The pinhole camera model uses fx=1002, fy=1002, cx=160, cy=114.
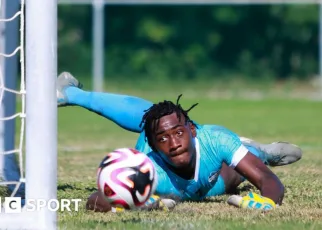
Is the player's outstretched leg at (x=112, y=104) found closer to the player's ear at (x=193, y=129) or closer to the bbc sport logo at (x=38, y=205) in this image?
the player's ear at (x=193, y=129)

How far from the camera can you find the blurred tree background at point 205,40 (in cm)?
3550

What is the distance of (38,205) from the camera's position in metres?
5.59

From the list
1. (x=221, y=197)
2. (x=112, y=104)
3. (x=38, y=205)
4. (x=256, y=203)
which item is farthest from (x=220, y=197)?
(x=38, y=205)

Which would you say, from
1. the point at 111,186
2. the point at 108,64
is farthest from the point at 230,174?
the point at 108,64

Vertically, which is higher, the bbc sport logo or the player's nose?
the player's nose

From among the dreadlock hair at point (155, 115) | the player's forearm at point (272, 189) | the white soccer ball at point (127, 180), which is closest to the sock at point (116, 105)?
the dreadlock hair at point (155, 115)

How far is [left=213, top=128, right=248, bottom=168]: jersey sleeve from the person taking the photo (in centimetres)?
695

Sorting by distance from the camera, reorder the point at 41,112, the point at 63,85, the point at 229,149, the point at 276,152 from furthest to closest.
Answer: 1. the point at 276,152
2. the point at 63,85
3. the point at 229,149
4. the point at 41,112

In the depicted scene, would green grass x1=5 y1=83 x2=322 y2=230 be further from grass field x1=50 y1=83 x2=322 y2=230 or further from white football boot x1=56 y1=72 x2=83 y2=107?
white football boot x1=56 y1=72 x2=83 y2=107

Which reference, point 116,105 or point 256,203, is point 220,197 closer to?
point 256,203

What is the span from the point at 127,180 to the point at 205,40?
30.7m

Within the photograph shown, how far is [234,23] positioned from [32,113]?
104ft

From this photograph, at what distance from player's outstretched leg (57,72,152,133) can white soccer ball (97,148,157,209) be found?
69.4 inches

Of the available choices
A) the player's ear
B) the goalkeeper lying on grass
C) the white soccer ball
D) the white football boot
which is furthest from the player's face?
the white football boot
